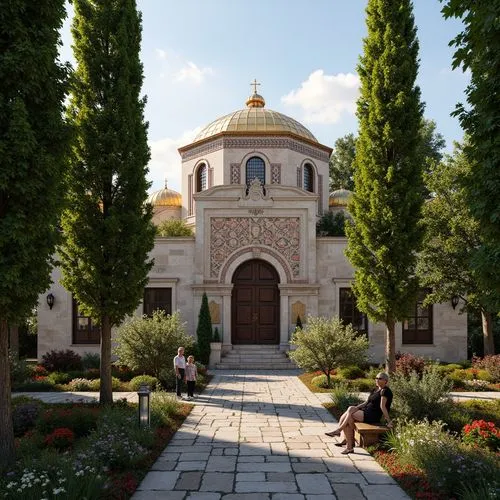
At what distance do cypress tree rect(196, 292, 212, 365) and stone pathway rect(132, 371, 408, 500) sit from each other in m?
7.33

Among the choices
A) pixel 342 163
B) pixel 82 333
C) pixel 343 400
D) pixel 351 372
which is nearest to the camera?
pixel 343 400

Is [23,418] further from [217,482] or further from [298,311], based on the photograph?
[298,311]

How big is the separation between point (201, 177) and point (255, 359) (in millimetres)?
10470

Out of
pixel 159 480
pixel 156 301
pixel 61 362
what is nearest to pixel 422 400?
pixel 159 480

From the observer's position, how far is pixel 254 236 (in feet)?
72.3

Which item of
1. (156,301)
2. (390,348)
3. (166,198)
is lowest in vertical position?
(390,348)

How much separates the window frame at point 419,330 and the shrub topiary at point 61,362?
40.9 ft

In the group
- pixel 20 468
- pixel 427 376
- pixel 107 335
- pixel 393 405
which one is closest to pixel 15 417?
pixel 107 335

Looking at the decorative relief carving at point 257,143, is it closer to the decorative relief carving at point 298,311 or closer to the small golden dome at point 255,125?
the small golden dome at point 255,125

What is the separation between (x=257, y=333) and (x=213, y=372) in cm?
359

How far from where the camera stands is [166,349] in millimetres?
15477

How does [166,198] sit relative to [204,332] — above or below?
above

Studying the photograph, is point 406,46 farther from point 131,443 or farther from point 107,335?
point 131,443

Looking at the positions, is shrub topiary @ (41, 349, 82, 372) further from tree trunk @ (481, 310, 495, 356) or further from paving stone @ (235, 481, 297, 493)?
tree trunk @ (481, 310, 495, 356)
